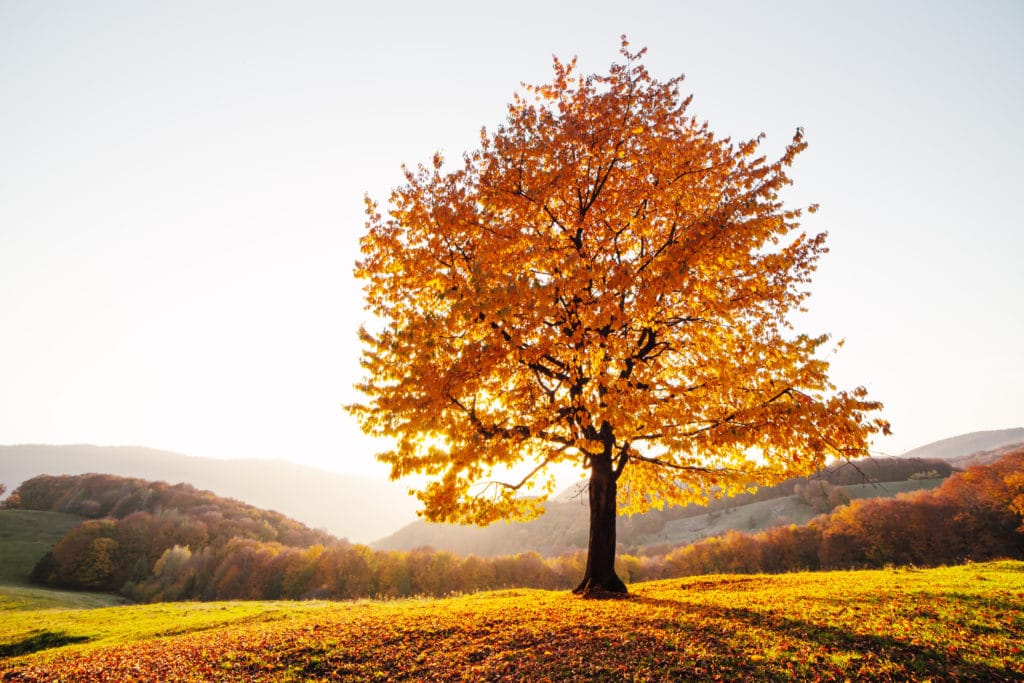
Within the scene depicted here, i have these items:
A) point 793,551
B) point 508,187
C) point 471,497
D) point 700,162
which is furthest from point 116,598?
point 793,551

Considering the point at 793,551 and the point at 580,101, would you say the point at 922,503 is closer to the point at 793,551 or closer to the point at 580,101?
the point at 793,551

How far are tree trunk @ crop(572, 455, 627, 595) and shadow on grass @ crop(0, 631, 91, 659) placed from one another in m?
20.2

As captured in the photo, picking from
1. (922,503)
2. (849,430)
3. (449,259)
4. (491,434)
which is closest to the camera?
(849,430)

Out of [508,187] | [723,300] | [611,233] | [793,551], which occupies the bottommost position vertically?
[793,551]

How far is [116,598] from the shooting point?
7000 cm

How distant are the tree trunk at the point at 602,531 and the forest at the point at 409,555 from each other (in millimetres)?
66694

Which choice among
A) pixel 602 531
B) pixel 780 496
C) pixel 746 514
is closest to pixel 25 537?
pixel 602 531

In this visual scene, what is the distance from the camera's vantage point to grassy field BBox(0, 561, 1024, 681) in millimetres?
7141

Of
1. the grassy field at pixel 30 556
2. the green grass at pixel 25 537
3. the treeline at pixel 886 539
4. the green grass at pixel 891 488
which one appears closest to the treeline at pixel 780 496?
the green grass at pixel 891 488

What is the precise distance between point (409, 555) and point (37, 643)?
294ft

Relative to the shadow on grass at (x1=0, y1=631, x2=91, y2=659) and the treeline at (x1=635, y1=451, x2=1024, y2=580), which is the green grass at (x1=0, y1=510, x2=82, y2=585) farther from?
the treeline at (x1=635, y1=451, x2=1024, y2=580)

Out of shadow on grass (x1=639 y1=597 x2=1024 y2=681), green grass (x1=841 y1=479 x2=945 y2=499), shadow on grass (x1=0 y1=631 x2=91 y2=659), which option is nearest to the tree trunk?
shadow on grass (x1=639 y1=597 x2=1024 y2=681)

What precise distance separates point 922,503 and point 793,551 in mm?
25215

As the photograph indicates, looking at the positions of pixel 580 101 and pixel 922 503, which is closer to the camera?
pixel 580 101
